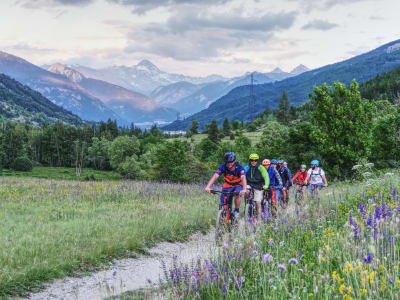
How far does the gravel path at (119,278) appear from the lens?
7.03 meters

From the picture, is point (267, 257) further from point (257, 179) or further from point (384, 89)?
point (384, 89)

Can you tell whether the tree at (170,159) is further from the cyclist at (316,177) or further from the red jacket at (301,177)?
the cyclist at (316,177)

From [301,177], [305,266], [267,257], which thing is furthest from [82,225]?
[301,177]

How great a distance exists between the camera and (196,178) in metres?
59.2

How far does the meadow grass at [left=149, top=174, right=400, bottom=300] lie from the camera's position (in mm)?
3912

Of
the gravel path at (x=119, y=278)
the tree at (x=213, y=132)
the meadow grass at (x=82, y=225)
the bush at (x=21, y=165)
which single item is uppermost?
the tree at (x=213, y=132)

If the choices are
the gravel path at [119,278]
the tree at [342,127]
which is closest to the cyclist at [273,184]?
the gravel path at [119,278]

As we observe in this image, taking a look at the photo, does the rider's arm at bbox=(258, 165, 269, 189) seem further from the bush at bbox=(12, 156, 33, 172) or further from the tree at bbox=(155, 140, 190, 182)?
the bush at bbox=(12, 156, 33, 172)

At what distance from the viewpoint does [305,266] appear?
12.7 feet

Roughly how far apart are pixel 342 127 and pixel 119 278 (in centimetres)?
4028

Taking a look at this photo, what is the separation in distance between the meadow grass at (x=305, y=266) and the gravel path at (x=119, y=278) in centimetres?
65

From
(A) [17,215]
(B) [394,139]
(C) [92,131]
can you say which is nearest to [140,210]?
(A) [17,215]

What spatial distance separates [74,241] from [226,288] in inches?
248

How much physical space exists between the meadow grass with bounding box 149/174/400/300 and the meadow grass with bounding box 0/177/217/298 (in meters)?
3.06
